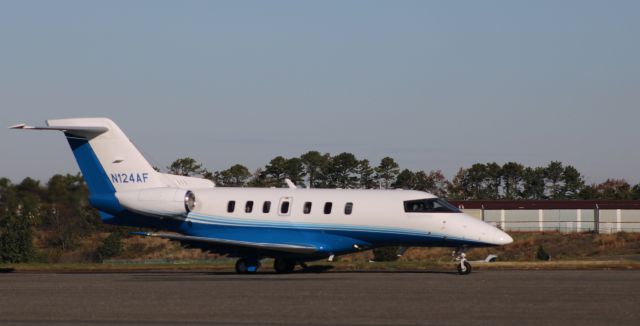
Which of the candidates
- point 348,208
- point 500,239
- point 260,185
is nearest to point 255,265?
point 348,208

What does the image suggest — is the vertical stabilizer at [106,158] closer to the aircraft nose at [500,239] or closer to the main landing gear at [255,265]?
the main landing gear at [255,265]

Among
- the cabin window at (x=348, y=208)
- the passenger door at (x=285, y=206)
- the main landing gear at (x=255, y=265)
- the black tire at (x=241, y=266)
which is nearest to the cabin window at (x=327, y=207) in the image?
the cabin window at (x=348, y=208)

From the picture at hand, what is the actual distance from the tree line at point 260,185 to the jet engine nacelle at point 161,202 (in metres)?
3.57

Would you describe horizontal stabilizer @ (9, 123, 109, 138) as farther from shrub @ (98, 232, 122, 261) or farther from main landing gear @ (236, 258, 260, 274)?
shrub @ (98, 232, 122, 261)

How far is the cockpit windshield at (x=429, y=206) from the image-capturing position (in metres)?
A: 31.2

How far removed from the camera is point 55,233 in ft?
142

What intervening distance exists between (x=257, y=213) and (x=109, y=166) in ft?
18.1

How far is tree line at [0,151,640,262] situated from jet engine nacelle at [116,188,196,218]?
357 centimetres

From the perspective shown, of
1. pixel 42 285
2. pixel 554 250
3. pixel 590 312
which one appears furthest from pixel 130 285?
pixel 554 250

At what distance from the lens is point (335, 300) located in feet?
65.5

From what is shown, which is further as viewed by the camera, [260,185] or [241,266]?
[260,185]

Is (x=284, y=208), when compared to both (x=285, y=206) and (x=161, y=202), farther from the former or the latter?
(x=161, y=202)

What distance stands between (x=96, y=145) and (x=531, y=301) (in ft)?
64.0

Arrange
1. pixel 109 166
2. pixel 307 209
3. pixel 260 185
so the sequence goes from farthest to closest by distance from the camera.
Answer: pixel 260 185 → pixel 109 166 → pixel 307 209
